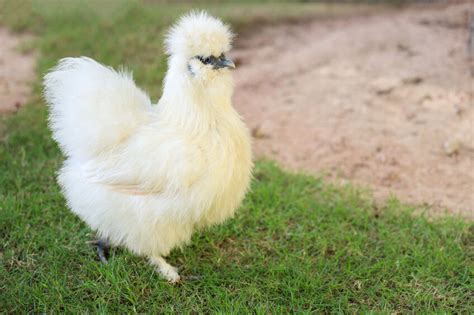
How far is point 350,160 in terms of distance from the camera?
A: 498 centimetres

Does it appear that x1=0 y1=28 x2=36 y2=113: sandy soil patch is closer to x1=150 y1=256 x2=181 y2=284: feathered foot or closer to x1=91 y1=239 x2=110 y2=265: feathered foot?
x1=91 y1=239 x2=110 y2=265: feathered foot

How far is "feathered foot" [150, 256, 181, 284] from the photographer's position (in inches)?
135

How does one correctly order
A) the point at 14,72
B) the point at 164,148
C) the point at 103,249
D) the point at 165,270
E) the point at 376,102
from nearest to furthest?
the point at 164,148 → the point at 165,270 → the point at 103,249 → the point at 376,102 → the point at 14,72

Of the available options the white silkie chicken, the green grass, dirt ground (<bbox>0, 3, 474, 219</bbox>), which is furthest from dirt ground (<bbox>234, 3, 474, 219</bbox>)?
the white silkie chicken

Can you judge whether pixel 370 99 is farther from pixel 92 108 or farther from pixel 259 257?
pixel 92 108

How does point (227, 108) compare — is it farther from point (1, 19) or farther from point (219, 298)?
point (1, 19)

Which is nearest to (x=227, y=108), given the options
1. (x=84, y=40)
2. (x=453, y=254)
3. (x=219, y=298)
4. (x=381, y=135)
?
(x=219, y=298)

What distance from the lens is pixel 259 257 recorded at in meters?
3.69

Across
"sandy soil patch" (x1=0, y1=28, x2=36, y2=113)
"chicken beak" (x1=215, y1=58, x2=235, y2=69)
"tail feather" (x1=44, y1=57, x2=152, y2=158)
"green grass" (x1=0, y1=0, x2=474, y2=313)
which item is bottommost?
"green grass" (x1=0, y1=0, x2=474, y2=313)

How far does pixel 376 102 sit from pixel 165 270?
331 cm

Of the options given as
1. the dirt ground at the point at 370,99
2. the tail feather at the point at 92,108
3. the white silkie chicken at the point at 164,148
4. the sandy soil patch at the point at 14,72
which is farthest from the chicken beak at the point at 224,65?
the sandy soil patch at the point at 14,72

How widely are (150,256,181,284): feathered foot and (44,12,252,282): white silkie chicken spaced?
0.11m

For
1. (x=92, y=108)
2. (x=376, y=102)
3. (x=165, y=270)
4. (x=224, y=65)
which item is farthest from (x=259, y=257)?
(x=376, y=102)

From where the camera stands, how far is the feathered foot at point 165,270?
11.2ft
